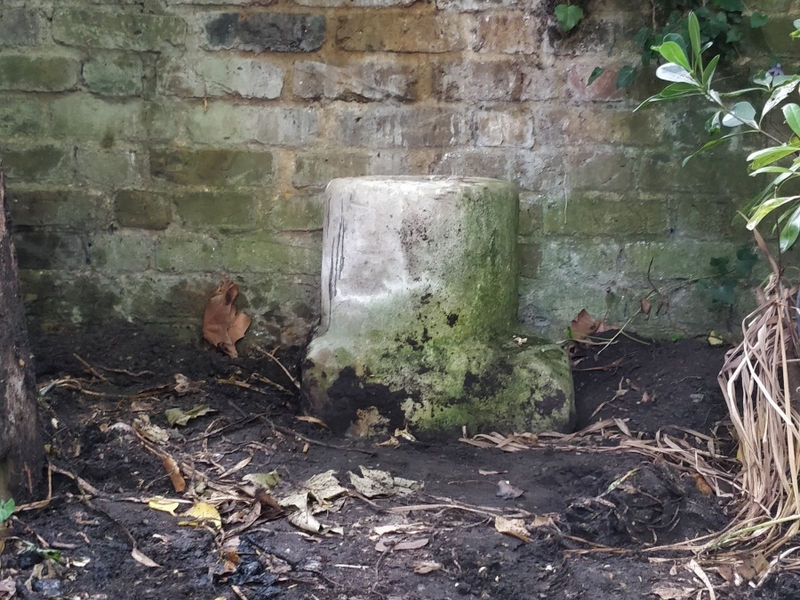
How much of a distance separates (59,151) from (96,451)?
50.5 inches

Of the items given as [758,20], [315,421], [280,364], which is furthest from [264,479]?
[758,20]

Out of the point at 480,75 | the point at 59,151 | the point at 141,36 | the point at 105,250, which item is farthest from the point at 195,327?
the point at 480,75

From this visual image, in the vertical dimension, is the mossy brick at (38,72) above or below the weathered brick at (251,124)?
above

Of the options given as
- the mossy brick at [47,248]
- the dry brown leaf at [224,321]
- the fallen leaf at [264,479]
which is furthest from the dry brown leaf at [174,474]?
the mossy brick at [47,248]

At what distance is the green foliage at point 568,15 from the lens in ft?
8.48

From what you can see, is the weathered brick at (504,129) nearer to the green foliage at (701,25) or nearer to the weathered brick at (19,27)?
the green foliage at (701,25)

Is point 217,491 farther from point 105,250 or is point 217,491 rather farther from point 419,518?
point 105,250

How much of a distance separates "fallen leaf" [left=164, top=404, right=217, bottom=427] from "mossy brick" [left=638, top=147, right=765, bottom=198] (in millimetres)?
1715

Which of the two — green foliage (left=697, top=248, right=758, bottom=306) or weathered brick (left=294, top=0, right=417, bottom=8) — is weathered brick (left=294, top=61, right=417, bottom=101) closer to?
weathered brick (left=294, top=0, right=417, bottom=8)

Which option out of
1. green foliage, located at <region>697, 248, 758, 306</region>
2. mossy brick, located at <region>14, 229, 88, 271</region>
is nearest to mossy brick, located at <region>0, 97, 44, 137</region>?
mossy brick, located at <region>14, 229, 88, 271</region>

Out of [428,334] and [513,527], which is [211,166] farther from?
[513,527]

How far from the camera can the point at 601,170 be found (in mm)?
2746

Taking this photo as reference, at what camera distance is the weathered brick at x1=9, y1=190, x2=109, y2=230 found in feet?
8.89

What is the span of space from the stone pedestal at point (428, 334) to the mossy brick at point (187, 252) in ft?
2.40
